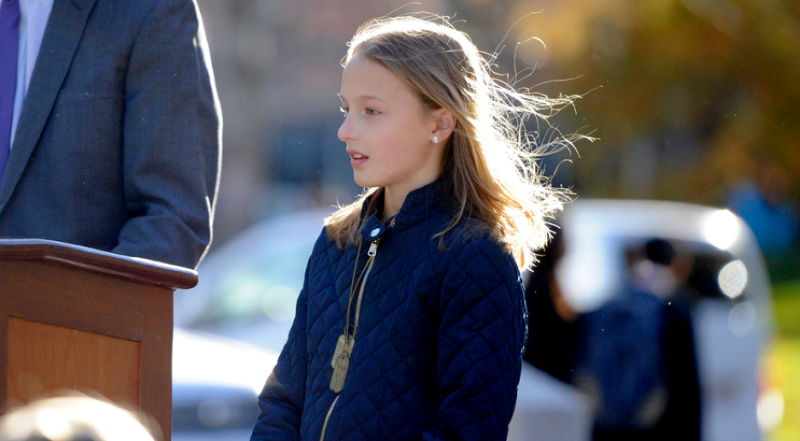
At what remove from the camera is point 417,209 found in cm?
214

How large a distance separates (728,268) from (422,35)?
4.36 metres

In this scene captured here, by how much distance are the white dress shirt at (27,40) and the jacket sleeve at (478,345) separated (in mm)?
1177

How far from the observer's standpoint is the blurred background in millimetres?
7508

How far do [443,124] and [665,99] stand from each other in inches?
278

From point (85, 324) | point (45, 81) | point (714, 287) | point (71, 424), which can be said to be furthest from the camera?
point (714, 287)

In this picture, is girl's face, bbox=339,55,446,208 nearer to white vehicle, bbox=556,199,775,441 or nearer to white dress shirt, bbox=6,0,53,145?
white dress shirt, bbox=6,0,53,145

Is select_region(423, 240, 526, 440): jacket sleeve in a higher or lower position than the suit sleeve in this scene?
lower

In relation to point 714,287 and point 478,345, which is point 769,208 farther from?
point 478,345

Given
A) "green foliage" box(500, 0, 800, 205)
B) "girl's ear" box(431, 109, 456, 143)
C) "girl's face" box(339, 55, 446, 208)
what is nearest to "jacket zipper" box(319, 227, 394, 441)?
"girl's face" box(339, 55, 446, 208)

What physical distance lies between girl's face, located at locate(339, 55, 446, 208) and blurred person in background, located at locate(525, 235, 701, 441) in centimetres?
247

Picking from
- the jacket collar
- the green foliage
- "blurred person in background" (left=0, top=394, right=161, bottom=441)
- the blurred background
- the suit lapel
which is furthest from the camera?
the blurred background

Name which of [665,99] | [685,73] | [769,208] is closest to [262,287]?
[665,99]

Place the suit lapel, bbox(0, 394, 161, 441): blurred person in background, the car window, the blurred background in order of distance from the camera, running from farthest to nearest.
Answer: the blurred background, the car window, the suit lapel, bbox(0, 394, 161, 441): blurred person in background

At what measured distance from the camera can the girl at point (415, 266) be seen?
1.94 metres
